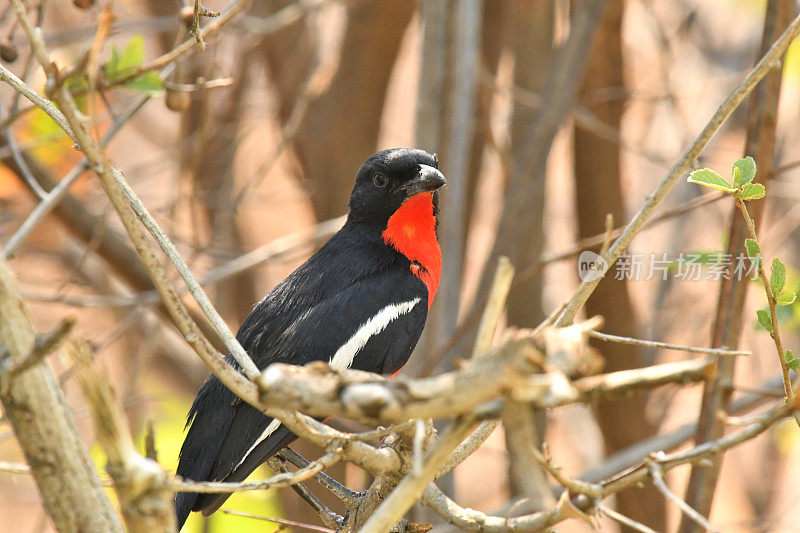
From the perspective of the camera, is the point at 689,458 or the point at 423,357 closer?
the point at 689,458

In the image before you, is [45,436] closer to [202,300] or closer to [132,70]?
[202,300]

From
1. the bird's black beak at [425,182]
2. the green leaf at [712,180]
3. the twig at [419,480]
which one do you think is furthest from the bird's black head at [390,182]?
the twig at [419,480]

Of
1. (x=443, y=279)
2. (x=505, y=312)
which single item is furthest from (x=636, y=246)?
(x=443, y=279)

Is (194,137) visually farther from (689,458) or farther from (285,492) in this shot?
(689,458)

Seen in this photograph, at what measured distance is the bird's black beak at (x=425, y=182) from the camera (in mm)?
3086

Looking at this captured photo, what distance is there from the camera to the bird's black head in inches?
124

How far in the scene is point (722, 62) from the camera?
19.8 feet

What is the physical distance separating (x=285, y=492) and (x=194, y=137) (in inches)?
80.6

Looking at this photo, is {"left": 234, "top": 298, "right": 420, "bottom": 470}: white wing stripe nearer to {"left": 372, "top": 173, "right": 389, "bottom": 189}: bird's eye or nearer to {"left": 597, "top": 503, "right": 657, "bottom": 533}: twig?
{"left": 372, "top": 173, "right": 389, "bottom": 189}: bird's eye

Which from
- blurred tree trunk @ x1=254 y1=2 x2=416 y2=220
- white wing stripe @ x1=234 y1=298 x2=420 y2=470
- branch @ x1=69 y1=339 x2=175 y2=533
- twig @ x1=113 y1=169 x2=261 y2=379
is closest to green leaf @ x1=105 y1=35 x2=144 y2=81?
twig @ x1=113 y1=169 x2=261 y2=379

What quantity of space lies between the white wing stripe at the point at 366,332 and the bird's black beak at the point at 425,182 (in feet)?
1.53

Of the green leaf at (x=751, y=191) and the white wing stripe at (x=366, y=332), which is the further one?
the white wing stripe at (x=366, y=332)

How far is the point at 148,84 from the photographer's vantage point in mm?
2088

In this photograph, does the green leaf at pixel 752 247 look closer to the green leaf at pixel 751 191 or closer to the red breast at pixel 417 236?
the green leaf at pixel 751 191
